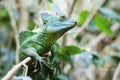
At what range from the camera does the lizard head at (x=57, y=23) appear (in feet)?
2.57

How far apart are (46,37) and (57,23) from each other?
0.05 m

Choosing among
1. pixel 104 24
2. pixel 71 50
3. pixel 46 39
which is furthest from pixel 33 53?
pixel 104 24

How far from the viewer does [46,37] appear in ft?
2.63

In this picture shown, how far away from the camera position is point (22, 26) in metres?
1.63

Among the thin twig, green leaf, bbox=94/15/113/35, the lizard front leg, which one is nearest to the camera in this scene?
the lizard front leg

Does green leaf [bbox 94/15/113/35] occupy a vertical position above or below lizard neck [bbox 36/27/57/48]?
above

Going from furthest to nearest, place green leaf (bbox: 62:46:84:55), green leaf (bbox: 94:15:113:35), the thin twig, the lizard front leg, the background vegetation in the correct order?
the thin twig
green leaf (bbox: 94:15:113:35)
the background vegetation
green leaf (bbox: 62:46:84:55)
the lizard front leg

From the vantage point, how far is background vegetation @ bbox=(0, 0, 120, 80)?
53.4 inches

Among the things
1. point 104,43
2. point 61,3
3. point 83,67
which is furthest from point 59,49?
point 104,43

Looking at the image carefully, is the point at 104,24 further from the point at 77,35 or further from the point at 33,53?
the point at 33,53

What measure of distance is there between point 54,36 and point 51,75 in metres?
0.12

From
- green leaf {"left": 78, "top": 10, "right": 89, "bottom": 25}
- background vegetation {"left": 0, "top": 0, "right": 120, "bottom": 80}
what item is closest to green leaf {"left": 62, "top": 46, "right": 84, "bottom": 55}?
background vegetation {"left": 0, "top": 0, "right": 120, "bottom": 80}

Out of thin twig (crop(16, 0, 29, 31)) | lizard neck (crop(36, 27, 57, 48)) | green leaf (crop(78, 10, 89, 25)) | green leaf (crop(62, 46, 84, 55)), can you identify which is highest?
thin twig (crop(16, 0, 29, 31))

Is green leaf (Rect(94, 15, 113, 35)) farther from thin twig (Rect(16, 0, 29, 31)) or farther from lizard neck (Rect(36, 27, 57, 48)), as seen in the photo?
lizard neck (Rect(36, 27, 57, 48))
